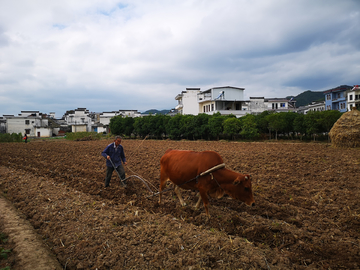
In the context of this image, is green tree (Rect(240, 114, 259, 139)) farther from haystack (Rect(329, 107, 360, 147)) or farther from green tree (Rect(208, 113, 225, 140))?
haystack (Rect(329, 107, 360, 147))

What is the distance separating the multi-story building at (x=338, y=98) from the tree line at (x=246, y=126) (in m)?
18.8

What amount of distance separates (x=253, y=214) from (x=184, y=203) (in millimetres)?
1846

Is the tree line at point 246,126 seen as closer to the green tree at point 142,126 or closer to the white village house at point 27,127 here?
the green tree at point 142,126

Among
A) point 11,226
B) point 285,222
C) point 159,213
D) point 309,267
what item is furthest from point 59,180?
point 309,267

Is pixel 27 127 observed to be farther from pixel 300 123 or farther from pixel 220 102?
pixel 300 123

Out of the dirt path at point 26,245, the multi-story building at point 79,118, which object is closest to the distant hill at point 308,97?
the multi-story building at point 79,118

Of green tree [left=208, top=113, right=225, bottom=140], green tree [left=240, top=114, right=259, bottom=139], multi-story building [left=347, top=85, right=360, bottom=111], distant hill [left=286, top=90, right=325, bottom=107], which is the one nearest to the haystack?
green tree [left=240, top=114, right=259, bottom=139]

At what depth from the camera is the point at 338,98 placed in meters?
50.7

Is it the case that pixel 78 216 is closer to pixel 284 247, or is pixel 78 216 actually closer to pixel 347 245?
pixel 284 247

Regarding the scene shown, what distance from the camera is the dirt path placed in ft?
13.2

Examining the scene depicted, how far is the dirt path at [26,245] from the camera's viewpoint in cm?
402

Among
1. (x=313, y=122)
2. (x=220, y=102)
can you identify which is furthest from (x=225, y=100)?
(x=313, y=122)

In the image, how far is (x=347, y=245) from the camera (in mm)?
4352

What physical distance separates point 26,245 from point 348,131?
70.2 ft
